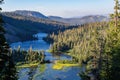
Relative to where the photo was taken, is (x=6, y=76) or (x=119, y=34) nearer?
(x=6, y=76)

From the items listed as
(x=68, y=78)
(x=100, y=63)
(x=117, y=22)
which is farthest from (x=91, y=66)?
(x=68, y=78)

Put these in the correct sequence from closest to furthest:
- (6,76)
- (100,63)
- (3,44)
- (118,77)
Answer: (3,44) → (6,76) → (118,77) → (100,63)

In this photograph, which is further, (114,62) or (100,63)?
(100,63)

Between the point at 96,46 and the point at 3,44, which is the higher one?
the point at 3,44

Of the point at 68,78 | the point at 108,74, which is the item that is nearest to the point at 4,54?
the point at 108,74

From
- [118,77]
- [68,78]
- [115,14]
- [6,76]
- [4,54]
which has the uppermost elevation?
[115,14]

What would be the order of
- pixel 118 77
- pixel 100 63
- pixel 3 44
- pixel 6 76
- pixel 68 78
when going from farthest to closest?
1. pixel 68 78
2. pixel 100 63
3. pixel 118 77
4. pixel 6 76
5. pixel 3 44

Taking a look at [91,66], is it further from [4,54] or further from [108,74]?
[4,54]

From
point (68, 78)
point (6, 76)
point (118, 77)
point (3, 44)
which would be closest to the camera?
point (3, 44)

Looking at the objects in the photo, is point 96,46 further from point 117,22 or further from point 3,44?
point 3,44
